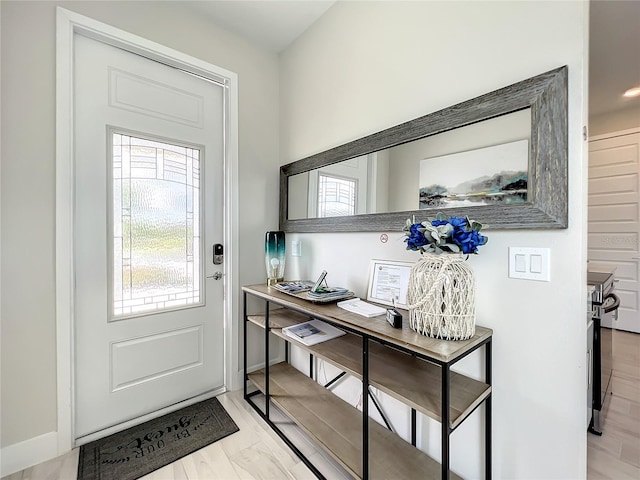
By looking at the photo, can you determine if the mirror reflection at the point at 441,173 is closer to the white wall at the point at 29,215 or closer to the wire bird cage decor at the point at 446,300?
the wire bird cage decor at the point at 446,300

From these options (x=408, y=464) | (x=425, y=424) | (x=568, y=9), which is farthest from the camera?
(x=425, y=424)

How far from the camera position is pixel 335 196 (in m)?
1.84

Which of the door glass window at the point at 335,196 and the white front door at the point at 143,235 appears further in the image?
the door glass window at the point at 335,196

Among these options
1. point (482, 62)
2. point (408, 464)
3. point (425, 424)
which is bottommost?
point (408, 464)

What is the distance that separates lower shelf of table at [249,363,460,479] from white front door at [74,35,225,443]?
622 millimetres

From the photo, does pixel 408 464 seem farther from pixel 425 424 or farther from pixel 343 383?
pixel 343 383

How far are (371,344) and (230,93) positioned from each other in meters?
1.97

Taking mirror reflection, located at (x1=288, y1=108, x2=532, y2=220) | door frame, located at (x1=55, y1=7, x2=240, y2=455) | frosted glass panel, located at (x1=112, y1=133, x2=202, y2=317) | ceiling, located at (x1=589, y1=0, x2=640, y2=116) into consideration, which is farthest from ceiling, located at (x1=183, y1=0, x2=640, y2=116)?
mirror reflection, located at (x1=288, y1=108, x2=532, y2=220)

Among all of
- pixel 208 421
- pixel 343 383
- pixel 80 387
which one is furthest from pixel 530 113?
pixel 80 387

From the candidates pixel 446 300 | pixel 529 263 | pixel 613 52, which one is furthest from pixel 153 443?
pixel 613 52

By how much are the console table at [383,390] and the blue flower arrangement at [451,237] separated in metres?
0.33

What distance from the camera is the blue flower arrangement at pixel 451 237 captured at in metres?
1.02

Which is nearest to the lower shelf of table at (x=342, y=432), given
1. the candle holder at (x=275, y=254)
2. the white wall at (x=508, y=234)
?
the white wall at (x=508, y=234)

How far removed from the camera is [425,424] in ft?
4.51
